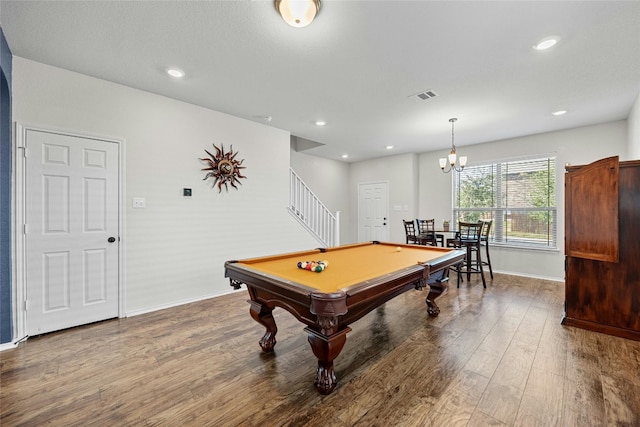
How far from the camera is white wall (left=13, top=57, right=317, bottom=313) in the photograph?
2834mm

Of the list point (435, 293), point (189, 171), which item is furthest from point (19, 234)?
point (435, 293)

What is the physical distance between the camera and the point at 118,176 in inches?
125

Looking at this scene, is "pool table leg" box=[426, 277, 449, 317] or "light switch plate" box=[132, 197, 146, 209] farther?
"light switch plate" box=[132, 197, 146, 209]

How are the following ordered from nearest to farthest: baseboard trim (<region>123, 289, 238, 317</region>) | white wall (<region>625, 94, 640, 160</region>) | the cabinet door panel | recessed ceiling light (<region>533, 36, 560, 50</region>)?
Result: recessed ceiling light (<region>533, 36, 560, 50</region>)
the cabinet door panel
baseboard trim (<region>123, 289, 238, 317</region>)
white wall (<region>625, 94, 640, 160</region>)

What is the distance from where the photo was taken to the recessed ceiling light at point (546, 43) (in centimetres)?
223

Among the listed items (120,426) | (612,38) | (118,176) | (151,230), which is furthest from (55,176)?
(612,38)

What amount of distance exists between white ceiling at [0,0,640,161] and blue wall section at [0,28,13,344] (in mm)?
379

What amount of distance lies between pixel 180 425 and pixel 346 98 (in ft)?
11.5

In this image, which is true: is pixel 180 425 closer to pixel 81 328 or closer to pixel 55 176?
pixel 81 328

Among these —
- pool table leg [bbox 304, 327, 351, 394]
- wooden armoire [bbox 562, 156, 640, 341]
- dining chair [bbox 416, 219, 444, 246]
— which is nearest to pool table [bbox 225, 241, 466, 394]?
pool table leg [bbox 304, 327, 351, 394]

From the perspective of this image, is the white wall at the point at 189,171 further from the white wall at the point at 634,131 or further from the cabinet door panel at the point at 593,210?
the cabinet door panel at the point at 593,210

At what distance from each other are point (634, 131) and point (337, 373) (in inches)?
193

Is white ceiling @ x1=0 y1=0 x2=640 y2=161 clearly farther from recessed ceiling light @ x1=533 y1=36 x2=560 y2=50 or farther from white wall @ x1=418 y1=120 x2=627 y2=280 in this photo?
white wall @ x1=418 y1=120 x2=627 y2=280

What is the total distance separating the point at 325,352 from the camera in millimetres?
1771
